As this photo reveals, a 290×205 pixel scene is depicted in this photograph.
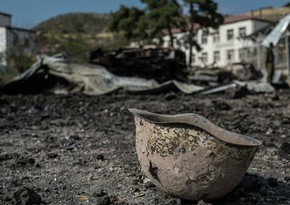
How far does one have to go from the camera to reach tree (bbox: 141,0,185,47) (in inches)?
1394

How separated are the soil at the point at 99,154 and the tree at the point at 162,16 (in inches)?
1034

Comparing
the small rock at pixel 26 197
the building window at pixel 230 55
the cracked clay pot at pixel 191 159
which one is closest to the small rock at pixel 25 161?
the small rock at pixel 26 197

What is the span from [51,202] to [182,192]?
3.12 ft

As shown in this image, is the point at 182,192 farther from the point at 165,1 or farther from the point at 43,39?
the point at 165,1

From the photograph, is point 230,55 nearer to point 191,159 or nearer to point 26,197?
point 191,159

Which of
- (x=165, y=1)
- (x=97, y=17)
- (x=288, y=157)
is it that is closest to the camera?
(x=288, y=157)

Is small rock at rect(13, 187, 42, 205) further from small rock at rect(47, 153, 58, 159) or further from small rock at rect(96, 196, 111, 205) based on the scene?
small rock at rect(47, 153, 58, 159)

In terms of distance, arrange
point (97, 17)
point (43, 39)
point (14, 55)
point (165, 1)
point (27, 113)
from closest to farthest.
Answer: point (27, 113)
point (14, 55)
point (43, 39)
point (165, 1)
point (97, 17)

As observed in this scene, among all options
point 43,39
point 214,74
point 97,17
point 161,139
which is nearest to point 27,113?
point 161,139

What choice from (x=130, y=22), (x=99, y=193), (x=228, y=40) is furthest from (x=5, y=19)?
(x=99, y=193)

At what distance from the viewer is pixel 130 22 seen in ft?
127

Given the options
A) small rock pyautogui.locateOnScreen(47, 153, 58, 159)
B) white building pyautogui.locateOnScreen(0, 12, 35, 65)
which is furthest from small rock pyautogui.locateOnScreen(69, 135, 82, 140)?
white building pyautogui.locateOnScreen(0, 12, 35, 65)

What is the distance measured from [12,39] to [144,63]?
2437 centimetres

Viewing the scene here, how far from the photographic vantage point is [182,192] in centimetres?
303
